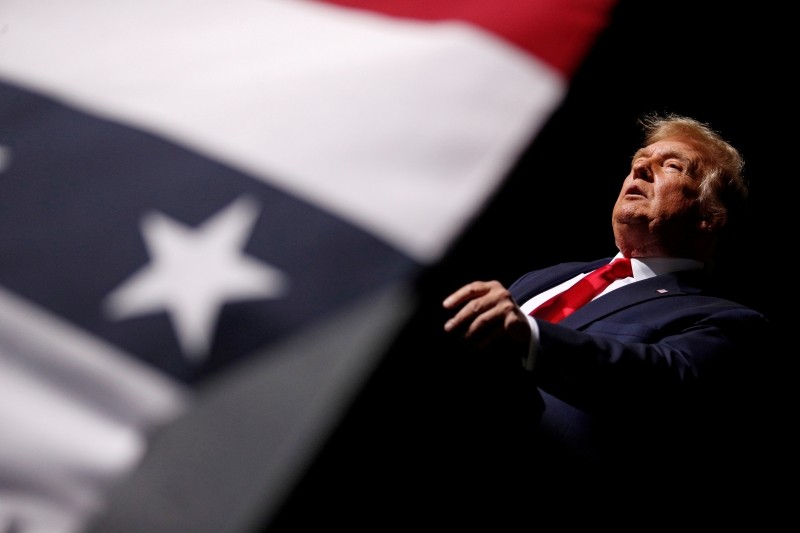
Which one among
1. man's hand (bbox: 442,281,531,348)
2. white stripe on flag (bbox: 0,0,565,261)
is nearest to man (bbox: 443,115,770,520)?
man's hand (bbox: 442,281,531,348)

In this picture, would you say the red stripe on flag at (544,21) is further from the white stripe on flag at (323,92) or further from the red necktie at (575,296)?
the red necktie at (575,296)

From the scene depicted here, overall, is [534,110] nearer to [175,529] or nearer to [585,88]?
[175,529]

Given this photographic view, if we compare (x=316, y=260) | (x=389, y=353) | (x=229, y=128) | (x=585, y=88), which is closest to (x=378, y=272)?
(x=316, y=260)

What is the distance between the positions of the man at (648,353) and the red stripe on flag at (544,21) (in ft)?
0.85

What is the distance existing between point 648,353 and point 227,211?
1.96 feet

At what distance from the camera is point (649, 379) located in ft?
3.01

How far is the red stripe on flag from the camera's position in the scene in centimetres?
67

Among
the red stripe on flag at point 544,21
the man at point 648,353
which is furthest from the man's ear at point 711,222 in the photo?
the red stripe on flag at point 544,21

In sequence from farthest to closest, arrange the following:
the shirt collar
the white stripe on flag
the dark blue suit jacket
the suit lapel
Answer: the shirt collar < the suit lapel < the dark blue suit jacket < the white stripe on flag

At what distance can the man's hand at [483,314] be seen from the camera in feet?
2.59

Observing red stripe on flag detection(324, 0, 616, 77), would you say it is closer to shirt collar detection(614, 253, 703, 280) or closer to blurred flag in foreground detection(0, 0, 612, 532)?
blurred flag in foreground detection(0, 0, 612, 532)

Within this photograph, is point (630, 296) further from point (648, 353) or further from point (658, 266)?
point (648, 353)

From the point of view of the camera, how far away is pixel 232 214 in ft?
1.98

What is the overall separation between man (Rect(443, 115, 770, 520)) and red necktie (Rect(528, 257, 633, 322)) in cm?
2
